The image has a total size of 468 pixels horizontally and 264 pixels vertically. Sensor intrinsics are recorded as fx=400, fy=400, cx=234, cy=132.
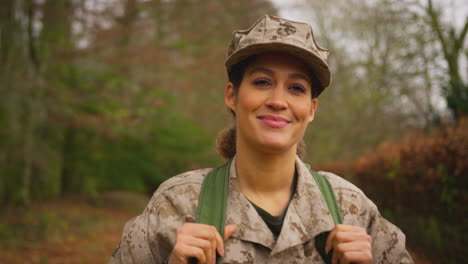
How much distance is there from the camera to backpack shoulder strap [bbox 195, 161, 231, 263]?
1968 millimetres

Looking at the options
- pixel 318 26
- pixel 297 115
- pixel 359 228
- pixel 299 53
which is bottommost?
pixel 359 228

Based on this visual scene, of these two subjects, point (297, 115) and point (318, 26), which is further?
point (318, 26)

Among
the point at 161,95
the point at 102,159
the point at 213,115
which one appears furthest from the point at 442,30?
the point at 102,159

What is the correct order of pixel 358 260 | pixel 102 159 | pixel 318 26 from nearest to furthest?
pixel 358 260, pixel 102 159, pixel 318 26

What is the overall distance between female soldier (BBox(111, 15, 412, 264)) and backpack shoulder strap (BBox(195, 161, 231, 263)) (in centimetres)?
4

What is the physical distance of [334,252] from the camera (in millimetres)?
1979

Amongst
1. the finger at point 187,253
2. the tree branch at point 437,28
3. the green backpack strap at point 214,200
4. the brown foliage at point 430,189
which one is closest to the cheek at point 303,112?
the green backpack strap at point 214,200

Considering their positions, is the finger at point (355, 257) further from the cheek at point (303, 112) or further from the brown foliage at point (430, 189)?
the brown foliage at point (430, 189)

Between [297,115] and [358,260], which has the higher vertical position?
[297,115]

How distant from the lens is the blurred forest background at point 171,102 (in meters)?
6.54

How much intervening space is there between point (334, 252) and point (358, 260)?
0.12 metres

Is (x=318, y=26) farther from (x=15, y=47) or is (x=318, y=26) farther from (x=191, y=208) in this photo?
(x=191, y=208)

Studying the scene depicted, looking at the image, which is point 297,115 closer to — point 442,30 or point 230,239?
point 230,239

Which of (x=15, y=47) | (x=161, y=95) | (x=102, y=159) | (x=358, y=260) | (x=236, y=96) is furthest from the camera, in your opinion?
(x=102, y=159)
